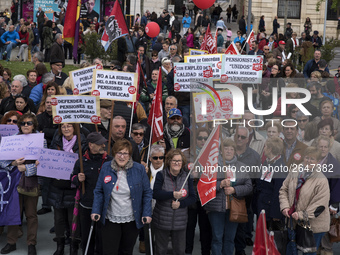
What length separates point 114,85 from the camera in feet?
29.3

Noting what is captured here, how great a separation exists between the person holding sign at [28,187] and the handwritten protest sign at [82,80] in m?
1.14

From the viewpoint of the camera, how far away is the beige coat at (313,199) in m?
7.10

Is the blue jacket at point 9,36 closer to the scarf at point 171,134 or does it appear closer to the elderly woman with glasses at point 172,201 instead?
the scarf at point 171,134

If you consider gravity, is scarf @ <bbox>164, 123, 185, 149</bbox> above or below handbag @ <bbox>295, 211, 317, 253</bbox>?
above

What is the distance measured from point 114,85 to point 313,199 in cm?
328

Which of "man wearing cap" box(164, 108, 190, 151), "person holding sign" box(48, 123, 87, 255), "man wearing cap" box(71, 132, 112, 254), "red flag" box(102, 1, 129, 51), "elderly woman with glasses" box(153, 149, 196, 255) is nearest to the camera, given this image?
"elderly woman with glasses" box(153, 149, 196, 255)

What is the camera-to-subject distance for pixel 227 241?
7871 mm

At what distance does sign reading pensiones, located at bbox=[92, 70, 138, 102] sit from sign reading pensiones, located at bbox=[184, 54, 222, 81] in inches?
50.4

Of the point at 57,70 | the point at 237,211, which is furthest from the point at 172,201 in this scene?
the point at 57,70

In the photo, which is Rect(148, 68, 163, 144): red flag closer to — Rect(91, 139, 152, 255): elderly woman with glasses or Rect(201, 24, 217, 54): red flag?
Rect(91, 139, 152, 255): elderly woman with glasses

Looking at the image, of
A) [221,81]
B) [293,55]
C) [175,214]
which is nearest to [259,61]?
[221,81]

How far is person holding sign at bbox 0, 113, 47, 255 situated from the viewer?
820 cm

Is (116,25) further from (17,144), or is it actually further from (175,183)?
(175,183)

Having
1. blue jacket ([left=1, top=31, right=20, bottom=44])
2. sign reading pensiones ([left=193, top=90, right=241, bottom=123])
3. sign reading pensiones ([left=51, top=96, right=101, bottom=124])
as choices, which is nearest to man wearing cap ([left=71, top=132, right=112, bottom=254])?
sign reading pensiones ([left=51, top=96, right=101, bottom=124])
